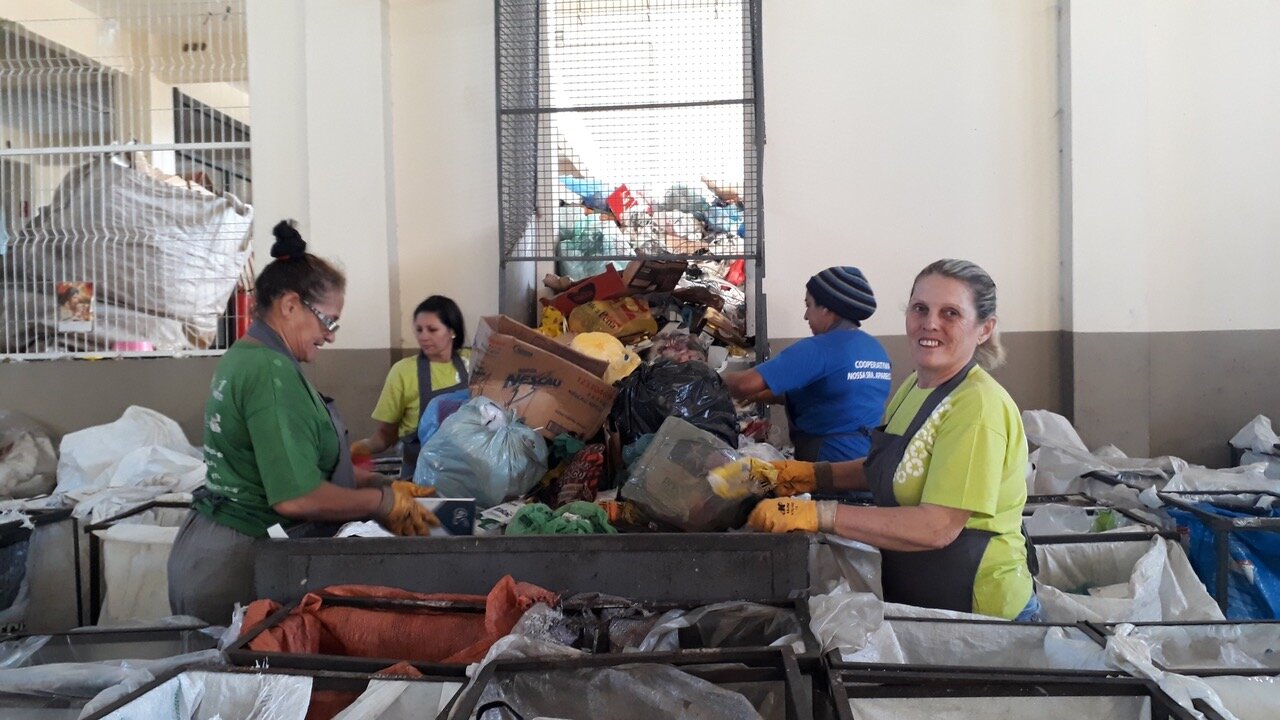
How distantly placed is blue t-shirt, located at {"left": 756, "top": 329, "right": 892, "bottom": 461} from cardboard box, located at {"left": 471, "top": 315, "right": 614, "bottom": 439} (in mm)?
595

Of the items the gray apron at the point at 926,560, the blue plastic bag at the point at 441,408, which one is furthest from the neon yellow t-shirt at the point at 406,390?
the gray apron at the point at 926,560

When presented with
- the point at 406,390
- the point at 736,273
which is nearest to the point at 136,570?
the point at 406,390

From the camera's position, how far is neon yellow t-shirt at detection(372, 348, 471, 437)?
390 cm

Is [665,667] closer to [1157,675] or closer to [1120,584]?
[1157,675]

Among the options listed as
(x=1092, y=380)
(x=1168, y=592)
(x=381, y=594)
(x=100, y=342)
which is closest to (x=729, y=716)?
(x=381, y=594)

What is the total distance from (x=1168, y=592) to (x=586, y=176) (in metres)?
3.85

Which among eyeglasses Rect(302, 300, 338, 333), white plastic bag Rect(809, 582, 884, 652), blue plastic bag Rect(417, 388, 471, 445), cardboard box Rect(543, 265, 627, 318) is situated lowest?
white plastic bag Rect(809, 582, 884, 652)

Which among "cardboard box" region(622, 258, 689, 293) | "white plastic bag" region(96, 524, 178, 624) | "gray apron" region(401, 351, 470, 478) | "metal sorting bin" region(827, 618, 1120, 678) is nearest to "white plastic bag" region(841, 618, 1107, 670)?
"metal sorting bin" region(827, 618, 1120, 678)

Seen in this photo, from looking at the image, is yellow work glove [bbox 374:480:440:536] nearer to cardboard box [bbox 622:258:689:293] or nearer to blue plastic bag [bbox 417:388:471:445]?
blue plastic bag [bbox 417:388:471:445]

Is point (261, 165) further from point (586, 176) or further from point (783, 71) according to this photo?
point (783, 71)

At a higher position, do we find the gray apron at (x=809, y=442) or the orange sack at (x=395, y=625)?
the gray apron at (x=809, y=442)

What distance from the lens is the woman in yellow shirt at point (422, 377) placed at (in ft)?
12.8

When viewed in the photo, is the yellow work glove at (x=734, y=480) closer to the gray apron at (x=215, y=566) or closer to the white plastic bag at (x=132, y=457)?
the gray apron at (x=215, y=566)

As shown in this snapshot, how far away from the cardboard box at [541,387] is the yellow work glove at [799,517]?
1072 mm
